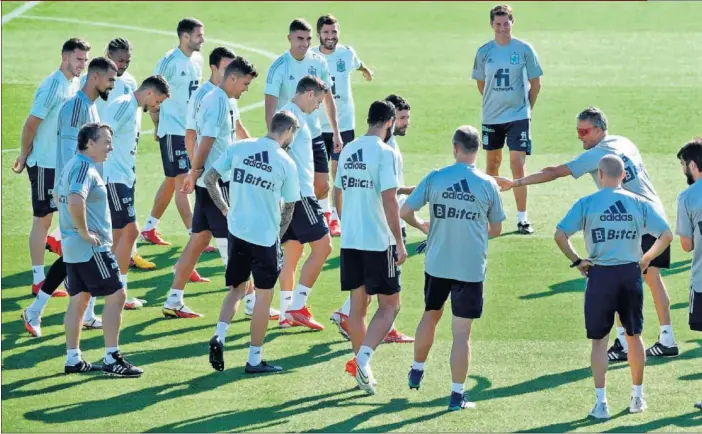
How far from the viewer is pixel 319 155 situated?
Answer: 14133mm

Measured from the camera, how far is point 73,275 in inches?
419

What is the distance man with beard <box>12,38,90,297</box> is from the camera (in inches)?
500

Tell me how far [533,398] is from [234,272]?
2.64m

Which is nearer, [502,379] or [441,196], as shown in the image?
[441,196]

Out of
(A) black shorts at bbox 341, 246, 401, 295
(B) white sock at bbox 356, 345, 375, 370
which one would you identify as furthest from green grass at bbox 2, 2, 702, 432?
(A) black shorts at bbox 341, 246, 401, 295

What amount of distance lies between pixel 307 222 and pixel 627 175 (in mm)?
2912

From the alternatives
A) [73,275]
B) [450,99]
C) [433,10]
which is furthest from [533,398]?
[433,10]

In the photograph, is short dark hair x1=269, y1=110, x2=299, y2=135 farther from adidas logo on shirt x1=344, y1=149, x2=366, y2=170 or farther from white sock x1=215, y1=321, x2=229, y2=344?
white sock x1=215, y1=321, x2=229, y2=344

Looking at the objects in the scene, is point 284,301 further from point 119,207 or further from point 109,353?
point 109,353

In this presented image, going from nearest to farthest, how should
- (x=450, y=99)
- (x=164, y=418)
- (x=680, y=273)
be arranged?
(x=164, y=418) < (x=680, y=273) < (x=450, y=99)

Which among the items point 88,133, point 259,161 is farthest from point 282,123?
point 88,133

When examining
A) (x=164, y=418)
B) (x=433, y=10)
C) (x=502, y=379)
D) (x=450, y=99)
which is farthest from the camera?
(x=433, y=10)

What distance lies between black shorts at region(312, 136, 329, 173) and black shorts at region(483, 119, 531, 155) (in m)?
2.30

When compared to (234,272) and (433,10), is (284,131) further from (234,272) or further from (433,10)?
(433,10)
